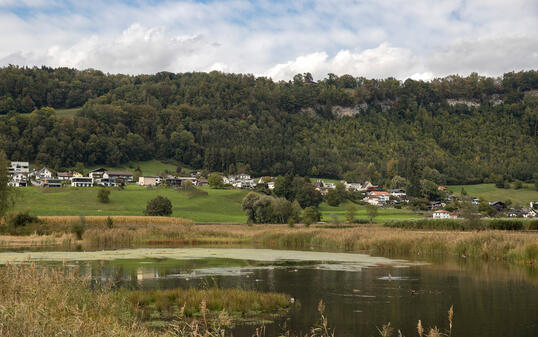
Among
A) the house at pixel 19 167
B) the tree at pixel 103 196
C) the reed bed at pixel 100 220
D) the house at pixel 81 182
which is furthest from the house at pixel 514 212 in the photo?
the house at pixel 19 167

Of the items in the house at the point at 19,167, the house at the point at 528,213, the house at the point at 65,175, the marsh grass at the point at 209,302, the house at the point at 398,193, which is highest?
the house at the point at 19,167

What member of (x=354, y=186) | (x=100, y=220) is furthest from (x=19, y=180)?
(x=354, y=186)

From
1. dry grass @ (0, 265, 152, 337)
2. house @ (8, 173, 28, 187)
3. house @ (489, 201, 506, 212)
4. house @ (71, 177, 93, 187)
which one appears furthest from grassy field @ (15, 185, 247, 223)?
dry grass @ (0, 265, 152, 337)

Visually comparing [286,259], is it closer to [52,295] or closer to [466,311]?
[466,311]

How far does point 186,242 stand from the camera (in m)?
64.9

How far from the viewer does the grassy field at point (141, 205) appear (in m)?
102

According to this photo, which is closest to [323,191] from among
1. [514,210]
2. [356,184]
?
[356,184]

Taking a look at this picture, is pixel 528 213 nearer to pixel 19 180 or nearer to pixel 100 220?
pixel 100 220

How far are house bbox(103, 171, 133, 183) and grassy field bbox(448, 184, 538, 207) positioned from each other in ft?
308

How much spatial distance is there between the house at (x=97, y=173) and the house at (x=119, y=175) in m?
2.55

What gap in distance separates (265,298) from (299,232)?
40.3 metres

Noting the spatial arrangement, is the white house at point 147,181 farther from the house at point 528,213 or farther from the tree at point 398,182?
the house at point 528,213

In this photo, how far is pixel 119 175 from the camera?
16488 cm

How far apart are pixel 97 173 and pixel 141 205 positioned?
186 feet
